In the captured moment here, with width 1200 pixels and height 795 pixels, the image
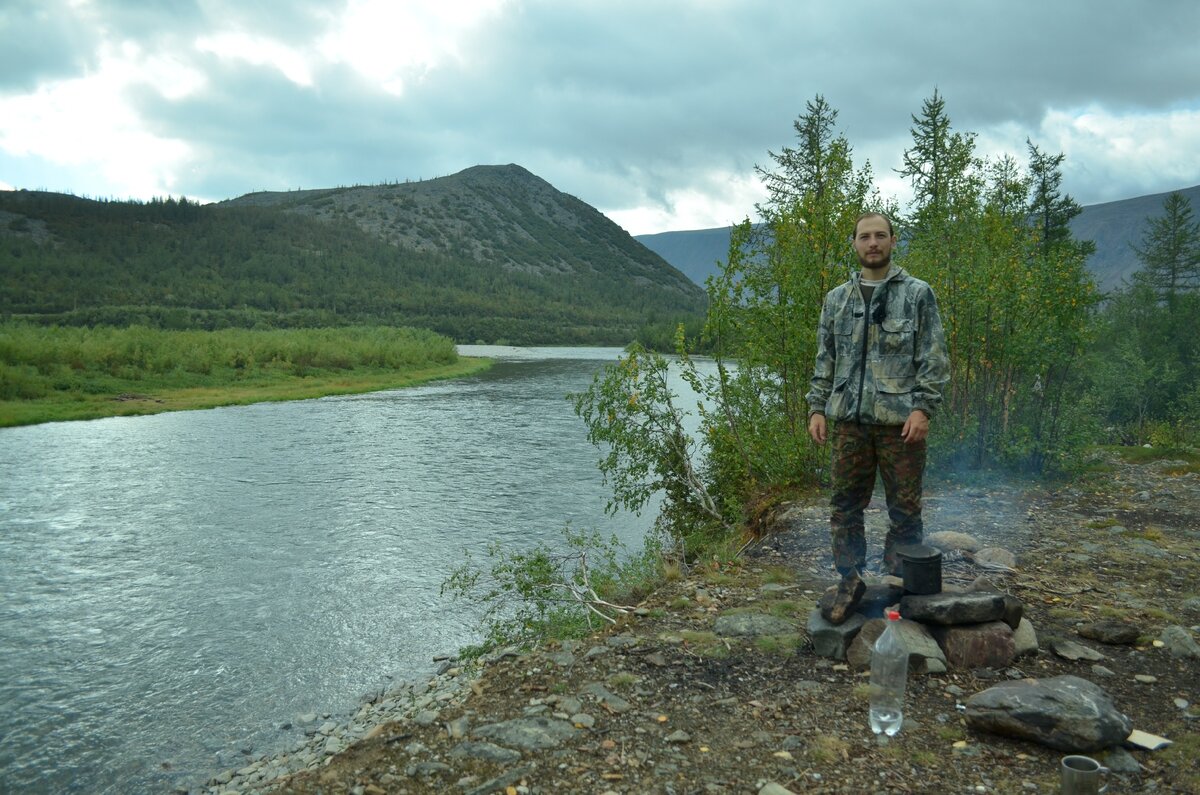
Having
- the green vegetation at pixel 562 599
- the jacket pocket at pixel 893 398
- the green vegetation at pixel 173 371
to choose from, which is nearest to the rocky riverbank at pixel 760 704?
the green vegetation at pixel 562 599

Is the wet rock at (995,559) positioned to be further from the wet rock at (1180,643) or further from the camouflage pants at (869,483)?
the camouflage pants at (869,483)

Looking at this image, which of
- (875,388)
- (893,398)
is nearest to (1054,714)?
(893,398)

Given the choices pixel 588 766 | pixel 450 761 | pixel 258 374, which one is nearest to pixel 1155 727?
pixel 588 766

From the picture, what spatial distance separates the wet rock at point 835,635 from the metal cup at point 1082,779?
1986 mm

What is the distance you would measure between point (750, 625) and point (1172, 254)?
50157 mm

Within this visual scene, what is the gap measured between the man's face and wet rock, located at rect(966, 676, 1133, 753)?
3.01 meters

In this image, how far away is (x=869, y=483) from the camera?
6.36 m

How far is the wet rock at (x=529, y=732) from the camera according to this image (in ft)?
16.6

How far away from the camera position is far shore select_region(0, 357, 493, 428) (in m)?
30.9

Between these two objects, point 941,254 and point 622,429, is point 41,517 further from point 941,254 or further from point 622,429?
point 941,254

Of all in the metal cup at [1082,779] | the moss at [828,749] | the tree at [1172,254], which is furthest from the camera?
the tree at [1172,254]

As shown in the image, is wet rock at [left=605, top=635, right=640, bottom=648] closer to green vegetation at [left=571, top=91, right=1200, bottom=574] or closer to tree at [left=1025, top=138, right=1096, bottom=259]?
green vegetation at [left=571, top=91, right=1200, bottom=574]

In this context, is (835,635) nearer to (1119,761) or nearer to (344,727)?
(1119,761)

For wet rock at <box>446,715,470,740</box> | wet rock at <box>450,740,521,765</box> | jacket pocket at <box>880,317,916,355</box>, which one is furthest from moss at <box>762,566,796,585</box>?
wet rock at <box>450,740,521,765</box>
